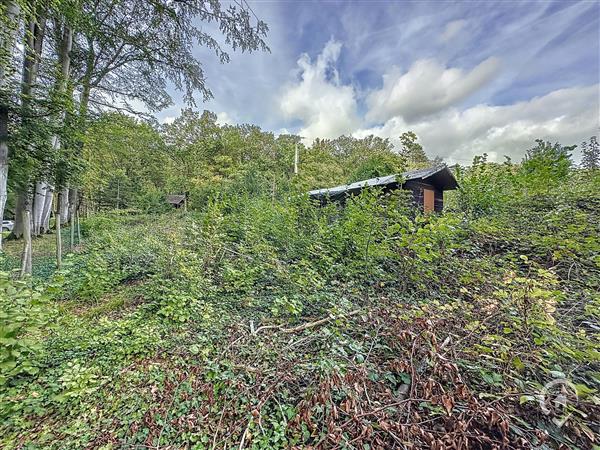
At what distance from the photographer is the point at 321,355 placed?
74.9 inches

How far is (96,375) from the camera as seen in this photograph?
194 centimetres

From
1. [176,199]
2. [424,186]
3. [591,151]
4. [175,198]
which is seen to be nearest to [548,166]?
[424,186]

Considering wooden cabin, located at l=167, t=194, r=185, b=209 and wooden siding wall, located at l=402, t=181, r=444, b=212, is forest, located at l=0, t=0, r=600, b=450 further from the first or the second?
wooden cabin, located at l=167, t=194, r=185, b=209

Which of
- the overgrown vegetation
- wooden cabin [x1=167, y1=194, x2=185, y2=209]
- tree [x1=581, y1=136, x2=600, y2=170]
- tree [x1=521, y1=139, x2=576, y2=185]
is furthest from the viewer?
wooden cabin [x1=167, y1=194, x2=185, y2=209]

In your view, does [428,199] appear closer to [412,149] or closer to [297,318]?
[297,318]

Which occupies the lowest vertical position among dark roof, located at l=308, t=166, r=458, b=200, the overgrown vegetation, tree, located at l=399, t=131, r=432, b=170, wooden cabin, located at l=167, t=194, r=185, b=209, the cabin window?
the overgrown vegetation

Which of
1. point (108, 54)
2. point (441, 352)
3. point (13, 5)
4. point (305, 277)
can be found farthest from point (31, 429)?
point (108, 54)

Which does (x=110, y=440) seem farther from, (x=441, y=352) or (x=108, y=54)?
(x=108, y=54)

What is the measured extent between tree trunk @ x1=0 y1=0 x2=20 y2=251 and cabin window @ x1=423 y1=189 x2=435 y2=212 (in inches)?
379

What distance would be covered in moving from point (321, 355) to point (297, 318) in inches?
27.7

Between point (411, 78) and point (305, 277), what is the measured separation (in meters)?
7.37

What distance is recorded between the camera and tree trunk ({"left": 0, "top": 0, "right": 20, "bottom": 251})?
300cm

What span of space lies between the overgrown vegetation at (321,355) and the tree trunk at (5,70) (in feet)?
6.70

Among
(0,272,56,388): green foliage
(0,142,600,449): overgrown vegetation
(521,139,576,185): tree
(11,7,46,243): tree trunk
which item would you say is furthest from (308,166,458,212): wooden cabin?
(0,272,56,388): green foliage
